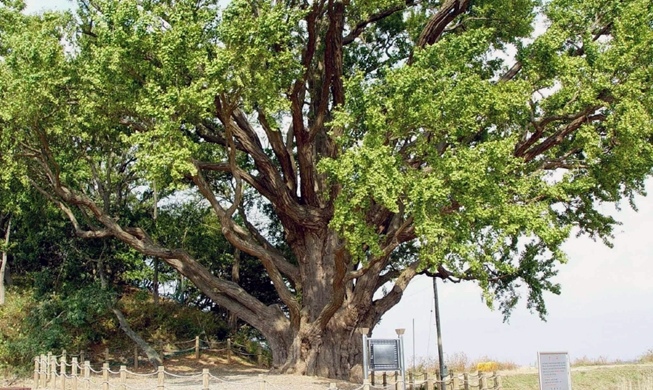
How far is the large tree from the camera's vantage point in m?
15.4

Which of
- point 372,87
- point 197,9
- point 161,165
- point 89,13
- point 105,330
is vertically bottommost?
point 105,330

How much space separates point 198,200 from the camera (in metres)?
29.5

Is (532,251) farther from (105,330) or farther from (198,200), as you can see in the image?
(105,330)

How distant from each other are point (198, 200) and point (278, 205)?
9.23 metres

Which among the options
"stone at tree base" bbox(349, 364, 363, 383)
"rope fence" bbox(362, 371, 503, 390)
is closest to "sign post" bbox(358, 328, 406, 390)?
"rope fence" bbox(362, 371, 503, 390)

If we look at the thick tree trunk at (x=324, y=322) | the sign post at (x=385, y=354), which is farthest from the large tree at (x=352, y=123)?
the sign post at (x=385, y=354)

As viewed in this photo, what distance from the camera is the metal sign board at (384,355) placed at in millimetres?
15297

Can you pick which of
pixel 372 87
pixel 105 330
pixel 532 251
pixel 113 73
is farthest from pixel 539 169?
pixel 105 330

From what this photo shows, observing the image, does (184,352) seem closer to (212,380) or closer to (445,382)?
(212,380)

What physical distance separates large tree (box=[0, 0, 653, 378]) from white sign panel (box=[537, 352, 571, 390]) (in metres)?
2.57

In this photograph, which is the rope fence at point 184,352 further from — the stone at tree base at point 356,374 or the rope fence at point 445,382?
the stone at tree base at point 356,374

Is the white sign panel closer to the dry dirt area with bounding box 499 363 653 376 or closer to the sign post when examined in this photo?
the sign post

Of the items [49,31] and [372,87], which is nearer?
[372,87]

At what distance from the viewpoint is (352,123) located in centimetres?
1606
